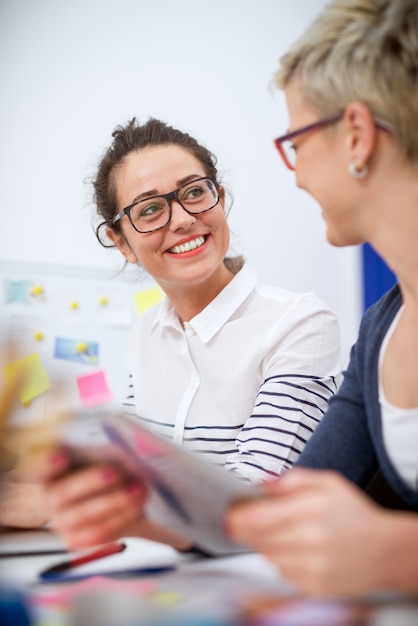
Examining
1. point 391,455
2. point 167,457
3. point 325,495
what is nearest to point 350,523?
point 325,495

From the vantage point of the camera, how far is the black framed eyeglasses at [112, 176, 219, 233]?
139 cm

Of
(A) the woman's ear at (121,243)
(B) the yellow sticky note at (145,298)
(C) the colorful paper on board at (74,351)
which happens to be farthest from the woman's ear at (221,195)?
(C) the colorful paper on board at (74,351)

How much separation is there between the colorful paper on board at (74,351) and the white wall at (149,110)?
290 mm

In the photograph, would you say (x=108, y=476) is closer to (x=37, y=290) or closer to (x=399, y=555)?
(x=399, y=555)

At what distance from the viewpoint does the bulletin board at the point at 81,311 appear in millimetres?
2262

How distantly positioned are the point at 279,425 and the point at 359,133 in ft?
1.75

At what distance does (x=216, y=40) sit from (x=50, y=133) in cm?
81

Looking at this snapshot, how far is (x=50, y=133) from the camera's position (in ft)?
7.91

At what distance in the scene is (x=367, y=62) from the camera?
728 millimetres

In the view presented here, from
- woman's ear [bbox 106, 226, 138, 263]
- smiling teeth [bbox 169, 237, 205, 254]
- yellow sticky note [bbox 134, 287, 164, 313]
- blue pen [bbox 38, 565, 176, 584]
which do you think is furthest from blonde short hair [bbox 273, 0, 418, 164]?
yellow sticky note [bbox 134, 287, 164, 313]

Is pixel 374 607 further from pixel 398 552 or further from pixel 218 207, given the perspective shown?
pixel 218 207

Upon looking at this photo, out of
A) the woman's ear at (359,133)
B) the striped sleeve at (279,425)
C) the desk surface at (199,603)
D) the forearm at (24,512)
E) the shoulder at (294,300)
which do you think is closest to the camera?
the desk surface at (199,603)

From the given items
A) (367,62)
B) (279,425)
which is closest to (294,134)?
(367,62)

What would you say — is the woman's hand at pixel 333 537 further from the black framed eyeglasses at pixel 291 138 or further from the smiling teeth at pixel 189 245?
the smiling teeth at pixel 189 245
